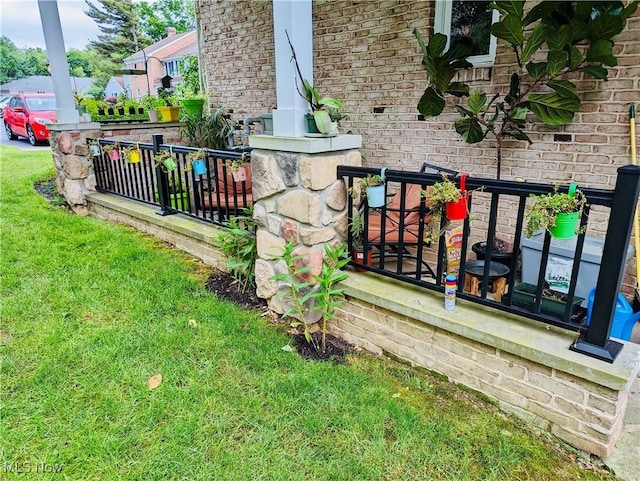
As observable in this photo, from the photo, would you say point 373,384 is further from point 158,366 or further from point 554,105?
point 554,105

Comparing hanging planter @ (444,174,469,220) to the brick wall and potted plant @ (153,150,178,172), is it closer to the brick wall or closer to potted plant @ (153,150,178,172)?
the brick wall

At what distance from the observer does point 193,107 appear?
5574 mm

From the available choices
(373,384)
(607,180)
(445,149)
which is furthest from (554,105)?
(373,384)

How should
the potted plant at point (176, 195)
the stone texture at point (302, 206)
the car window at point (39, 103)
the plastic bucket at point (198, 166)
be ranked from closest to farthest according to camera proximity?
the stone texture at point (302, 206)
the plastic bucket at point (198, 166)
the potted plant at point (176, 195)
the car window at point (39, 103)

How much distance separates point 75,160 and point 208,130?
1648 mm

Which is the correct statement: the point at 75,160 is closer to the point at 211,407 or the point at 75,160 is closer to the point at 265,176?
the point at 265,176

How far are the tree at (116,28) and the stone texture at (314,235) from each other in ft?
110

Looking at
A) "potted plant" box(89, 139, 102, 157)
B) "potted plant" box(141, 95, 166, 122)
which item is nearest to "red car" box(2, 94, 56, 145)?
"potted plant" box(141, 95, 166, 122)

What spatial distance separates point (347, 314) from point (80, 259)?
233cm

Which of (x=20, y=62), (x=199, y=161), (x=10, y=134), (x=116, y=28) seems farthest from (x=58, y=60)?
(x=20, y=62)

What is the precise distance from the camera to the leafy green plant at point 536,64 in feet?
8.05

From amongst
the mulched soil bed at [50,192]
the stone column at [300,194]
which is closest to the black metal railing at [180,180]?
the stone column at [300,194]

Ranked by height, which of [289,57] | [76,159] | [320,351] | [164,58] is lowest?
[320,351]

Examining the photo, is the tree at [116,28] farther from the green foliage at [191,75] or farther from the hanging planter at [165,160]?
the hanging planter at [165,160]
